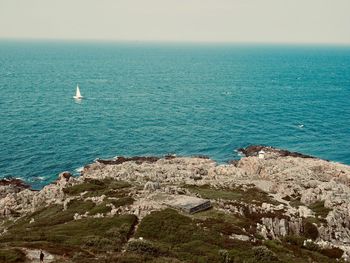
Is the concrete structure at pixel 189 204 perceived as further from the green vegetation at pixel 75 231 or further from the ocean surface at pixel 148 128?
the ocean surface at pixel 148 128

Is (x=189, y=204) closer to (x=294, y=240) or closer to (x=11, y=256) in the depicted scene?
(x=294, y=240)

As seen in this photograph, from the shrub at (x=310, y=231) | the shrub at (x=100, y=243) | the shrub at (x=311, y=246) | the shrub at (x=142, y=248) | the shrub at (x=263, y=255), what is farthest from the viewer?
the shrub at (x=310, y=231)

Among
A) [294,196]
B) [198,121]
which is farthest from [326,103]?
[294,196]

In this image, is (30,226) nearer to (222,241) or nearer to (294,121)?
(222,241)

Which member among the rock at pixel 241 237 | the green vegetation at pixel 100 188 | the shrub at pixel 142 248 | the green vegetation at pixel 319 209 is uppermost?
the shrub at pixel 142 248

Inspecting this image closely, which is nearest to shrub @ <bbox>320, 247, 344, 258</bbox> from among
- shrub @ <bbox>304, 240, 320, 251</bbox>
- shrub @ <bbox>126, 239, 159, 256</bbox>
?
shrub @ <bbox>304, 240, 320, 251</bbox>

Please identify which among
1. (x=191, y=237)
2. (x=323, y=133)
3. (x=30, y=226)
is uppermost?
(x=191, y=237)

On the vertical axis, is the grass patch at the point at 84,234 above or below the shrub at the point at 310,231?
above

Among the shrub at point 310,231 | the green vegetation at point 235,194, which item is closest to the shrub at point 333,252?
the shrub at point 310,231

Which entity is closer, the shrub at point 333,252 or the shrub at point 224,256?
the shrub at point 224,256
